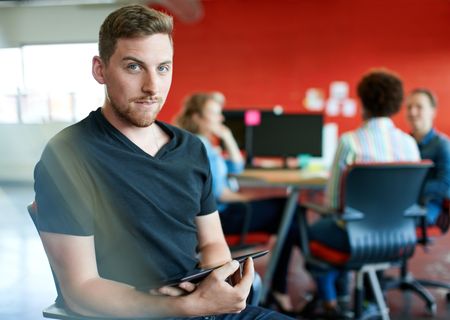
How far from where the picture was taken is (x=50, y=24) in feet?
2.02

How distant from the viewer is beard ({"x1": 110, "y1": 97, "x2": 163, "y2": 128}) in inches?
37.4

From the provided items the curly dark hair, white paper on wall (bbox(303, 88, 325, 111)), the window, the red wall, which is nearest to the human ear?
the window

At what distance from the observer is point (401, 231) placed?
2.28 m

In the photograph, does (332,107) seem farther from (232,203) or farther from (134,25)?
(134,25)

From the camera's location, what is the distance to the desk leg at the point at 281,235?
9.35 ft

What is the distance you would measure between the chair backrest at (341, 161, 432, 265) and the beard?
1.31 metres

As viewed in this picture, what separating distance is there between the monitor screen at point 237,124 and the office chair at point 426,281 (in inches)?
56.9

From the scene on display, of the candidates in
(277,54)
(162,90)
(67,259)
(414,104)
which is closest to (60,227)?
(67,259)

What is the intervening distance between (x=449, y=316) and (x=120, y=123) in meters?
2.39

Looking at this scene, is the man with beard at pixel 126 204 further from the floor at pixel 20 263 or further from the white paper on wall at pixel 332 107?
the white paper on wall at pixel 332 107

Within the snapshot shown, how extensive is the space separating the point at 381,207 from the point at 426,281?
3.79ft

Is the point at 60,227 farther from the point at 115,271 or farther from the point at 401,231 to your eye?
the point at 401,231

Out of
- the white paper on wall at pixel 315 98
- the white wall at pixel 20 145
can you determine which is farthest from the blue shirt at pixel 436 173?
the white paper on wall at pixel 315 98

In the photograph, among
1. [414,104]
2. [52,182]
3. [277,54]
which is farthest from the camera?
[277,54]
